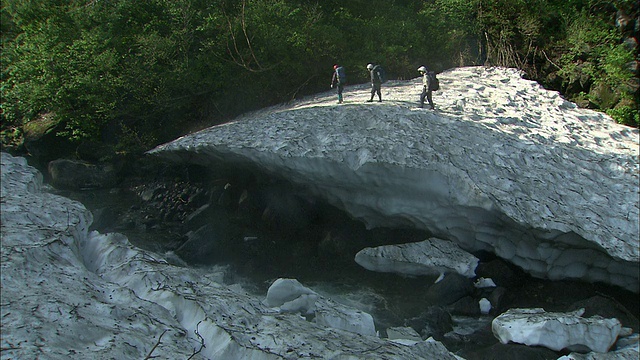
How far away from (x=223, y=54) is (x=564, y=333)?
43.0 ft

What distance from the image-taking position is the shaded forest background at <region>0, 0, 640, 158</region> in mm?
14695

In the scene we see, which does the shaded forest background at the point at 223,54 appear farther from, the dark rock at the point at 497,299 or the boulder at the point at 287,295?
the boulder at the point at 287,295

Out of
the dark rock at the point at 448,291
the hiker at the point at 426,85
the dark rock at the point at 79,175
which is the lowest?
the dark rock at the point at 448,291

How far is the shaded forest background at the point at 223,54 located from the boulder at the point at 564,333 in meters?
7.69

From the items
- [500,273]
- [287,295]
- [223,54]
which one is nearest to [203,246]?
[287,295]

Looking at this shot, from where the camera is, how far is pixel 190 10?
16.1m

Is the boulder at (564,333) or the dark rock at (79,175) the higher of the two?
the dark rock at (79,175)

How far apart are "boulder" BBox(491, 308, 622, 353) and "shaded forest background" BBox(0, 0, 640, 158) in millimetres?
7691

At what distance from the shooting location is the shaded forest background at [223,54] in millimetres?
14695

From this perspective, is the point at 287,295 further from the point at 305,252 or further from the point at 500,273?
the point at 500,273

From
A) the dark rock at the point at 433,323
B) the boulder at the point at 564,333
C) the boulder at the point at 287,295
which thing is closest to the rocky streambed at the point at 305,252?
the dark rock at the point at 433,323

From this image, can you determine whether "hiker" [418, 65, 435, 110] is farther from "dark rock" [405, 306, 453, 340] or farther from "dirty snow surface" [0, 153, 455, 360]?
"dirty snow surface" [0, 153, 455, 360]

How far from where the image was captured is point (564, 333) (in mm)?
8031

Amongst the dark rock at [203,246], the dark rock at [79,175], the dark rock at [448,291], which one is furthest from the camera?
the dark rock at [79,175]
